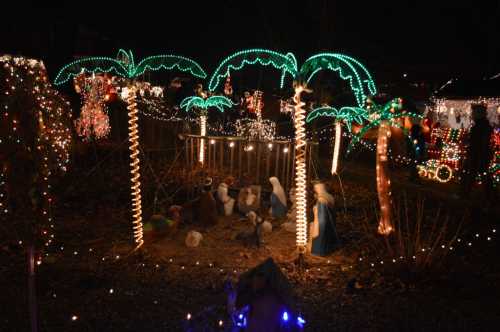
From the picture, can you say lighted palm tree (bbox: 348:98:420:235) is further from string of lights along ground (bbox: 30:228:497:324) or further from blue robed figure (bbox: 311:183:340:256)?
blue robed figure (bbox: 311:183:340:256)

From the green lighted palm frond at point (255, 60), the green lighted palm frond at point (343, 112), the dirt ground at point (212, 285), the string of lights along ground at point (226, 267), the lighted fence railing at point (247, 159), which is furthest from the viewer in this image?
the green lighted palm frond at point (343, 112)

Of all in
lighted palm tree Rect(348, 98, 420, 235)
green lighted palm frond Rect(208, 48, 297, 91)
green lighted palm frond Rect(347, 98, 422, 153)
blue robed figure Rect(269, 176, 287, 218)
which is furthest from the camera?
blue robed figure Rect(269, 176, 287, 218)

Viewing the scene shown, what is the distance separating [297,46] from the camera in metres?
19.1

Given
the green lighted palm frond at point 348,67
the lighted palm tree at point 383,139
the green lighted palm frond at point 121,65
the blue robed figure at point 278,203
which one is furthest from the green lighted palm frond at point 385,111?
the green lighted palm frond at point 121,65

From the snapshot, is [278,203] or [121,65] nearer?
[121,65]

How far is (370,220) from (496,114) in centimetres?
1146

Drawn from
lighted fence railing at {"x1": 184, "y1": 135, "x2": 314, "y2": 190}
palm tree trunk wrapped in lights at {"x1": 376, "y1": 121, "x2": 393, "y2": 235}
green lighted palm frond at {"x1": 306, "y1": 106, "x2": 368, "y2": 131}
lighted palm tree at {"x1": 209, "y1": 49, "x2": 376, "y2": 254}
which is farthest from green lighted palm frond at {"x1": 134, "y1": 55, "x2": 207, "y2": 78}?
green lighted palm frond at {"x1": 306, "y1": 106, "x2": 368, "y2": 131}

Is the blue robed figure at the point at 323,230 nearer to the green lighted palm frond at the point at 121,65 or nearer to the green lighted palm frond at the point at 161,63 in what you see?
the green lighted palm frond at the point at 161,63

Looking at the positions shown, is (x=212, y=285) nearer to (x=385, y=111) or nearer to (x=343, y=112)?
(x=385, y=111)

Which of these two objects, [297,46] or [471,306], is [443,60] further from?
[471,306]

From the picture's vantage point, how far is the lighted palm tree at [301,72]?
524cm

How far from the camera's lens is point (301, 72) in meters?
5.52

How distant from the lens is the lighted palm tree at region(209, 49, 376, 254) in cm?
524

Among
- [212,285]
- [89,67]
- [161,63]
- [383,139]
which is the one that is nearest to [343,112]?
[383,139]
